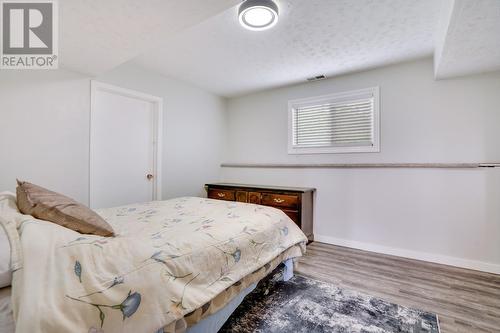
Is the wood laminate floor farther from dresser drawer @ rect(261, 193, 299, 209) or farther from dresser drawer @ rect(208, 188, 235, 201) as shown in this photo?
dresser drawer @ rect(208, 188, 235, 201)

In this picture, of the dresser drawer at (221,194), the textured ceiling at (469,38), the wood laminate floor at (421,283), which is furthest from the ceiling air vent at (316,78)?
the wood laminate floor at (421,283)

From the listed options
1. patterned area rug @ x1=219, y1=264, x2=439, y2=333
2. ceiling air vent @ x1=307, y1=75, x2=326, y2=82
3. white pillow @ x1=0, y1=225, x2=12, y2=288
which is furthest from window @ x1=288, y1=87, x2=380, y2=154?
white pillow @ x1=0, y1=225, x2=12, y2=288

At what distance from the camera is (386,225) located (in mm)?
3064

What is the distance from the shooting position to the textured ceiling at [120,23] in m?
1.57

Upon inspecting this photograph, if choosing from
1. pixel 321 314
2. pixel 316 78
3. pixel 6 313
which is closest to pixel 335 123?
pixel 316 78

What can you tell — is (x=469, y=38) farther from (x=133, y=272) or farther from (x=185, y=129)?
(x=185, y=129)

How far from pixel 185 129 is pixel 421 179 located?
3.24 m

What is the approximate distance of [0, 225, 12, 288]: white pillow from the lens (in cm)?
90

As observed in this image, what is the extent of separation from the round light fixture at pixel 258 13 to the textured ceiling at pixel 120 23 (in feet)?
1.10

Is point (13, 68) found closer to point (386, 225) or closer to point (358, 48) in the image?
point (358, 48)

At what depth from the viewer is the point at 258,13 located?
1.92 m

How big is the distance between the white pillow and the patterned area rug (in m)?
1.20

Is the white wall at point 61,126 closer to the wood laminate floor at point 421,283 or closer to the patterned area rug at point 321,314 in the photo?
the patterned area rug at point 321,314

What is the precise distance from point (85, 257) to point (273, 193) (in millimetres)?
2628
